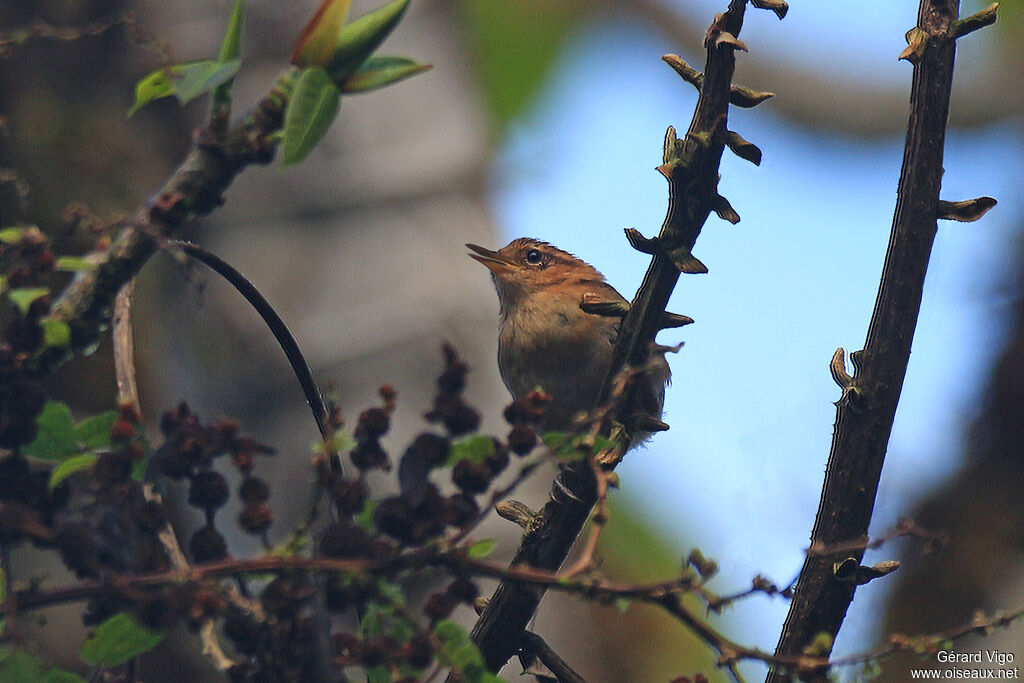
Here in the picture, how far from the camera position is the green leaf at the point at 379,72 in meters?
1.16

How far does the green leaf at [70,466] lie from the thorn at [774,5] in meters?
1.00

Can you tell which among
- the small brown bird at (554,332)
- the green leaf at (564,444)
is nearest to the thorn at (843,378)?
the green leaf at (564,444)

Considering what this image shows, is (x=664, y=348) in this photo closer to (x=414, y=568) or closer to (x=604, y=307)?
(x=604, y=307)

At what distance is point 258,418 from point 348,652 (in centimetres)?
403

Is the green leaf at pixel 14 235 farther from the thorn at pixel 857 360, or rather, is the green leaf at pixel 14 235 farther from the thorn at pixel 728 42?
the thorn at pixel 857 360

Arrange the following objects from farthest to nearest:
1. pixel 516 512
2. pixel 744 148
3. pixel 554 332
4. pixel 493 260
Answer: pixel 493 260 < pixel 554 332 < pixel 516 512 < pixel 744 148

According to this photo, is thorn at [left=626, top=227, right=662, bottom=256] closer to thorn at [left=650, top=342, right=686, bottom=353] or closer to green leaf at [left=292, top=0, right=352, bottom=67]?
thorn at [left=650, top=342, right=686, bottom=353]

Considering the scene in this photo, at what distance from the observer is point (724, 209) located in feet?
4.47

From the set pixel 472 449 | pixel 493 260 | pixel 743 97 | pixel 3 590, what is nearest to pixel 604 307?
pixel 743 97

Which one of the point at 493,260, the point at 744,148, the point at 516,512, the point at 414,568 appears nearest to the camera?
the point at 414,568

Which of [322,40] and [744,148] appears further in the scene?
[744,148]

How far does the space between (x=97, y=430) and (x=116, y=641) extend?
22 cm

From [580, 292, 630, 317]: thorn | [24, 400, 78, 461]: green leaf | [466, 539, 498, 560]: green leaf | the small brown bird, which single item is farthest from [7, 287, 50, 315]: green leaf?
the small brown bird

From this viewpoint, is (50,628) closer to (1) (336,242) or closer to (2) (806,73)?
(1) (336,242)
